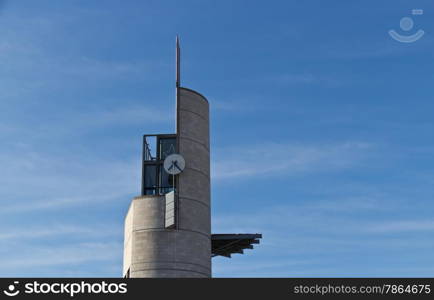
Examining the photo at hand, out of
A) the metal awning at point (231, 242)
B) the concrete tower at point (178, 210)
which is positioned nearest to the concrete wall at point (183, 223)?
the concrete tower at point (178, 210)

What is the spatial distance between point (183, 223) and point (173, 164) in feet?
19.3

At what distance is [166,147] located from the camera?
66375 mm

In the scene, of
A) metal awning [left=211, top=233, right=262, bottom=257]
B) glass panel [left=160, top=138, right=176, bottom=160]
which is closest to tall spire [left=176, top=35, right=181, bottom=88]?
glass panel [left=160, top=138, right=176, bottom=160]

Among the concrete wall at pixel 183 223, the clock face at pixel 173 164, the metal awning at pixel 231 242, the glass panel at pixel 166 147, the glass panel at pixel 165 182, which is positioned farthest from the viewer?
the metal awning at pixel 231 242

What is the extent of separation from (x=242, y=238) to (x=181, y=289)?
34.9m

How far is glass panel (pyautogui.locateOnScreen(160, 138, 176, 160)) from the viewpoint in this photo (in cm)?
6606

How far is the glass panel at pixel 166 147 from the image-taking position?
217 ft

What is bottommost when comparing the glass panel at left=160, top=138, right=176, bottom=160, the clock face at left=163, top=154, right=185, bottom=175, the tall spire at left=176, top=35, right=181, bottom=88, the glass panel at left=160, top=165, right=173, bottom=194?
the glass panel at left=160, top=165, right=173, bottom=194

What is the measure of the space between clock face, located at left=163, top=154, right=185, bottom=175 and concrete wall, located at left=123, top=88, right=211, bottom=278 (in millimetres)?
695

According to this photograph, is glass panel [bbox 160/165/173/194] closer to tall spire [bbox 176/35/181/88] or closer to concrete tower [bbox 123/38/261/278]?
concrete tower [bbox 123/38/261/278]

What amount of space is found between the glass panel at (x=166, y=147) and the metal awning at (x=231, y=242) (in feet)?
32.4

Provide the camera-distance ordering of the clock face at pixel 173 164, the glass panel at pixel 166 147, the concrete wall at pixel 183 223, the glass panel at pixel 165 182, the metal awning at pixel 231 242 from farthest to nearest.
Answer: the metal awning at pixel 231 242
the glass panel at pixel 166 147
the glass panel at pixel 165 182
the clock face at pixel 173 164
the concrete wall at pixel 183 223

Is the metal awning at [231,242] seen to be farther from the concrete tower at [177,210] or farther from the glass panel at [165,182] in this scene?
the glass panel at [165,182]

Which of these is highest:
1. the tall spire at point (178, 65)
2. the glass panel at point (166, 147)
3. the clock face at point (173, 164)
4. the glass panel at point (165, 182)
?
the tall spire at point (178, 65)
